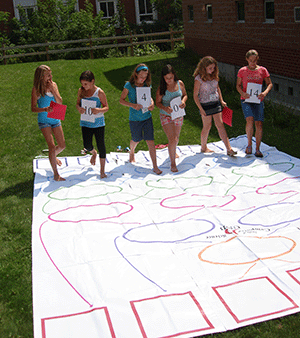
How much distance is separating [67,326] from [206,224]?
2.26 metres

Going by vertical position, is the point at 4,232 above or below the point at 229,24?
below

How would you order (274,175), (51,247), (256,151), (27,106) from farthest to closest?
(27,106), (256,151), (274,175), (51,247)

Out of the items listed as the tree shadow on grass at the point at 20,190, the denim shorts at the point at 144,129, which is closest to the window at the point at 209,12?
the denim shorts at the point at 144,129

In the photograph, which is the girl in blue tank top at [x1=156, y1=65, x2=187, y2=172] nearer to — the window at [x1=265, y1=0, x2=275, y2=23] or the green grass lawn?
the green grass lawn

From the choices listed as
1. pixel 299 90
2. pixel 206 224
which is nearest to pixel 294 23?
pixel 299 90

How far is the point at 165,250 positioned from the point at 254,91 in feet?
12.9

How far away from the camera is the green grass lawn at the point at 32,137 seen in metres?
3.93

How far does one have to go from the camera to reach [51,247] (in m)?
4.94

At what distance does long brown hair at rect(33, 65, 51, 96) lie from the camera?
21.7 feet

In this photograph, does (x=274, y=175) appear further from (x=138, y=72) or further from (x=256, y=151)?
(x=138, y=72)

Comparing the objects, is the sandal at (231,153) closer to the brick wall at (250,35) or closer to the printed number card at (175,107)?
the printed number card at (175,107)

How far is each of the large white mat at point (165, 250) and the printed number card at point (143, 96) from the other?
1.14 m

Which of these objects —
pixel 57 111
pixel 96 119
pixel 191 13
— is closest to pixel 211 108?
pixel 96 119

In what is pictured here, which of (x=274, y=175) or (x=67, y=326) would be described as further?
(x=274, y=175)
